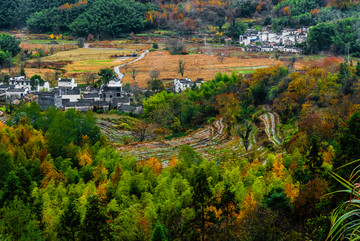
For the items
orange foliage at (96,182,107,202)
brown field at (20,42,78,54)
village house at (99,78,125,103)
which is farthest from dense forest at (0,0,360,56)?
orange foliage at (96,182,107,202)

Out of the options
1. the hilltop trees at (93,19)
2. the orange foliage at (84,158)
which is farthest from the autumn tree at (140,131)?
the hilltop trees at (93,19)

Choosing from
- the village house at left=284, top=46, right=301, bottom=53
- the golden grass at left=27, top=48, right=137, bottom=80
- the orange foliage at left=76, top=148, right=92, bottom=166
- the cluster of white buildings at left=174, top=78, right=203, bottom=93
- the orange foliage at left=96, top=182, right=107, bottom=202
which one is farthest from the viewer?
the village house at left=284, top=46, right=301, bottom=53

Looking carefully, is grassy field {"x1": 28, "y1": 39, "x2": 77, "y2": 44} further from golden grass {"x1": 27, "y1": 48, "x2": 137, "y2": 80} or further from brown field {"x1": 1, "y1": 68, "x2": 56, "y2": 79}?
brown field {"x1": 1, "y1": 68, "x2": 56, "y2": 79}

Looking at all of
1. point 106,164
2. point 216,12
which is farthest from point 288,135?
point 216,12

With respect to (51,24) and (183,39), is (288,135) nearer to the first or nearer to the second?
(183,39)

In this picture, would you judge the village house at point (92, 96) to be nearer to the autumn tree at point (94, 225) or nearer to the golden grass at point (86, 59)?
the golden grass at point (86, 59)

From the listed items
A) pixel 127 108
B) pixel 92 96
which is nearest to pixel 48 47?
pixel 92 96
